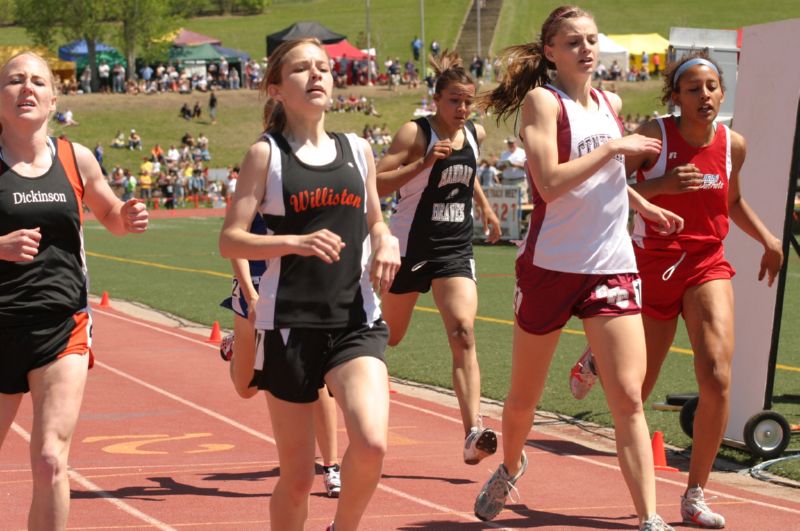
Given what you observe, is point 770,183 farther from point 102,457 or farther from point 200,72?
point 200,72

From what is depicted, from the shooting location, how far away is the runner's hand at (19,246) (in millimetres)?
4871

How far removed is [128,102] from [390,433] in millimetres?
57266

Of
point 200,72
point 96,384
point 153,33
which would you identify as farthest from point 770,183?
point 153,33

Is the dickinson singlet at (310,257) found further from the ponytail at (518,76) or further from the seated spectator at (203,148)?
the seated spectator at (203,148)

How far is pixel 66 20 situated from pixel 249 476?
7076 cm

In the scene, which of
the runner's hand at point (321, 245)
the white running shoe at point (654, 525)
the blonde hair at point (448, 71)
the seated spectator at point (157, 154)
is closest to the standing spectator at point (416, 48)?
the seated spectator at point (157, 154)

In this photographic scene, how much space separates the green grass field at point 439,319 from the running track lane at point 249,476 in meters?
0.95

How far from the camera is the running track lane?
6453 millimetres

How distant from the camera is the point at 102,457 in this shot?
8156 millimetres

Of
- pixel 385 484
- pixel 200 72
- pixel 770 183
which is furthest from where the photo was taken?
pixel 200 72

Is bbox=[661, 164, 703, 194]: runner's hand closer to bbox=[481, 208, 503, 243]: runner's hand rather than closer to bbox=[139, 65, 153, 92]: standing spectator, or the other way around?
bbox=[481, 208, 503, 243]: runner's hand

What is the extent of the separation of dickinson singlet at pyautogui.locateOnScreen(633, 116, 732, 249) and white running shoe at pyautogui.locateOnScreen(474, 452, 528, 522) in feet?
4.34

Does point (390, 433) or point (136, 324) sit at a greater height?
point (390, 433)

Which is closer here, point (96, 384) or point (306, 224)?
point (306, 224)
